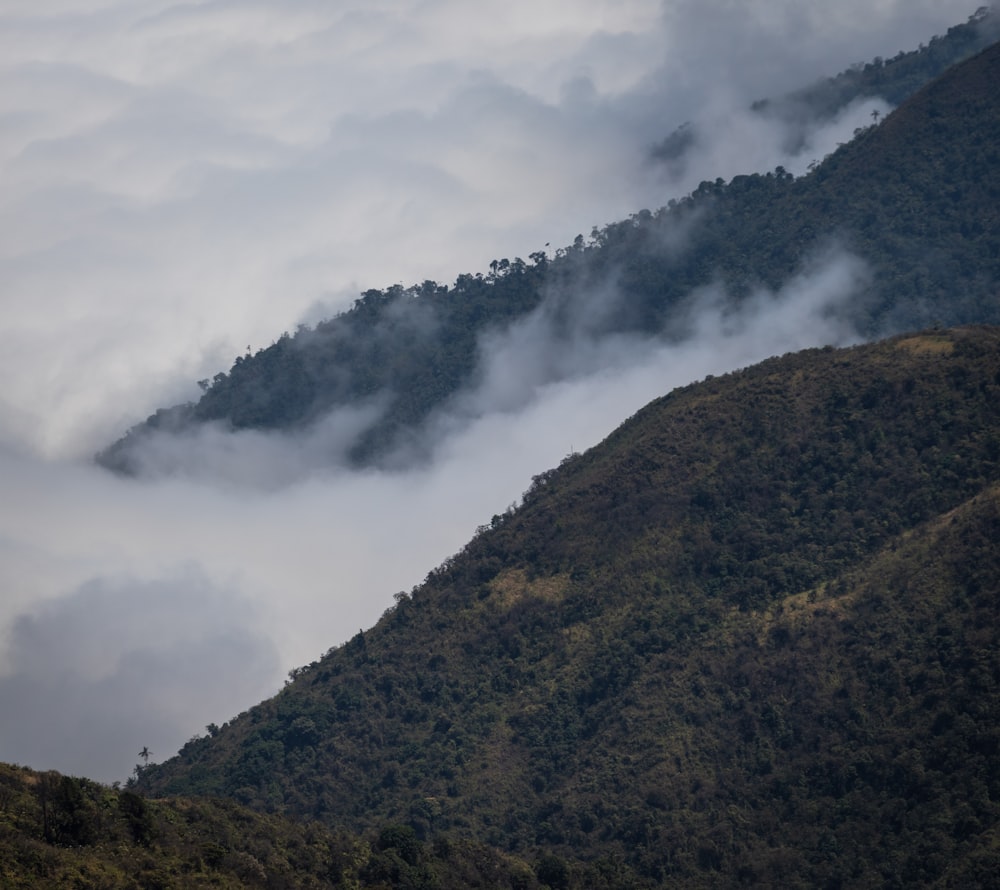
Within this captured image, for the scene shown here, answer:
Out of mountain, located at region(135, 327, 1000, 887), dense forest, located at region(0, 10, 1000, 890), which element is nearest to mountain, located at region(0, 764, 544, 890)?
dense forest, located at region(0, 10, 1000, 890)

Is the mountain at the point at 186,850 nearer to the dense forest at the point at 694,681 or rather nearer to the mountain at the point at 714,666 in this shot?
the dense forest at the point at 694,681

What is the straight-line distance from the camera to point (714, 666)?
366ft

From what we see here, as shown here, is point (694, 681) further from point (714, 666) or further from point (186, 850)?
point (186, 850)

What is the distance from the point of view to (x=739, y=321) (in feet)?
635

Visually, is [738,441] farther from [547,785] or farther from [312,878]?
[312,878]

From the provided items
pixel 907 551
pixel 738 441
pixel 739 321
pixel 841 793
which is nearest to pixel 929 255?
pixel 739 321

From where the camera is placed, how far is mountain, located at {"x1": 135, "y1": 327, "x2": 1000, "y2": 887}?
9625 centimetres

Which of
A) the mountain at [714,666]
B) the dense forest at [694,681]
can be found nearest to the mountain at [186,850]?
the dense forest at [694,681]

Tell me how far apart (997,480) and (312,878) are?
54.6 m

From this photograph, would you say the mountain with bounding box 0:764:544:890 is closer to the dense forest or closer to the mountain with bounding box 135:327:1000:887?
the dense forest

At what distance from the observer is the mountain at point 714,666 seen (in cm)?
9625

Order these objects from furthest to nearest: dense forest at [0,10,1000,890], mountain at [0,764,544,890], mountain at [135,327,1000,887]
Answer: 1. mountain at [135,327,1000,887]
2. dense forest at [0,10,1000,890]
3. mountain at [0,764,544,890]

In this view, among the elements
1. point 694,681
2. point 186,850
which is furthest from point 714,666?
point 186,850

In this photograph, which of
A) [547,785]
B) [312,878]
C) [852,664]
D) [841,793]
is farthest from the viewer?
[547,785]
